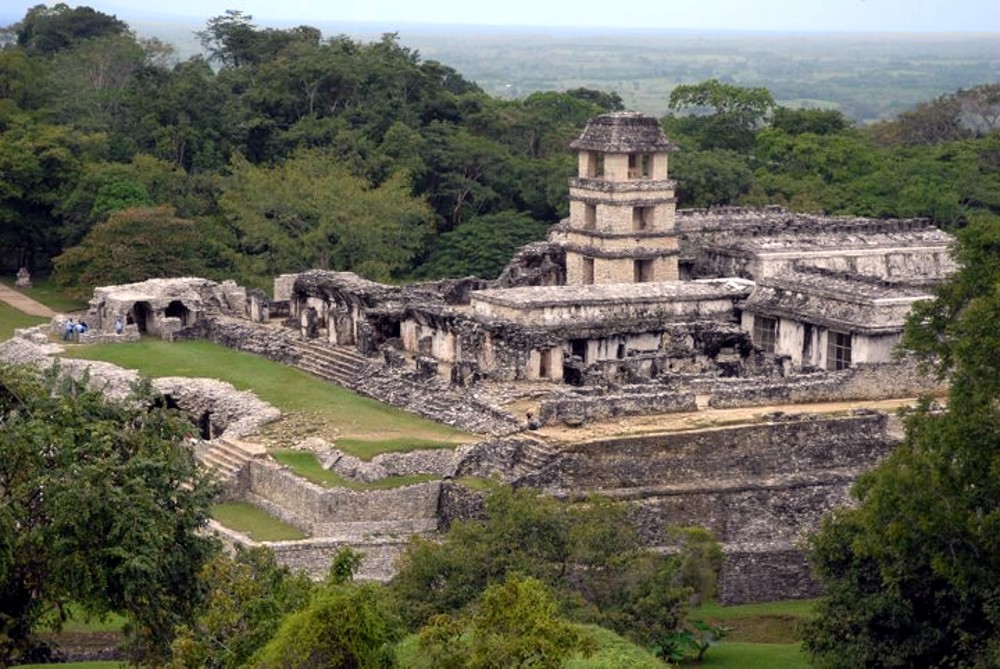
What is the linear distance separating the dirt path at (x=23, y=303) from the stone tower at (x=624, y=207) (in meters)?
14.7

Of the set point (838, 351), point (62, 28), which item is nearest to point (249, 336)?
point (838, 351)

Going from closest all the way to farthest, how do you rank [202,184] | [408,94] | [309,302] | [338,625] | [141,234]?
[338,625] < [309,302] < [141,234] < [202,184] < [408,94]

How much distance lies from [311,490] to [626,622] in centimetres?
745

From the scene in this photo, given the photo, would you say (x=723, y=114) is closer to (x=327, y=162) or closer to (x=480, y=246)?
(x=480, y=246)

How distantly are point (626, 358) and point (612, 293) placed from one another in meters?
2.21

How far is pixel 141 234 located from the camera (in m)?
55.8

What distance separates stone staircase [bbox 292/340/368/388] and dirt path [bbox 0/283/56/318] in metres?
10.6

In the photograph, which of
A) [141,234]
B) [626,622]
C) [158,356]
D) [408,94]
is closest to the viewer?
[626,622]

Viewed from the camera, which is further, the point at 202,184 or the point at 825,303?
the point at 202,184

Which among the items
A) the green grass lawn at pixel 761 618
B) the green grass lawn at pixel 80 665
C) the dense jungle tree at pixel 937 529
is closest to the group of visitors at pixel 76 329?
the green grass lawn at pixel 80 665

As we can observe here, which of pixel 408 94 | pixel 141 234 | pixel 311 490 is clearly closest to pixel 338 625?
pixel 311 490

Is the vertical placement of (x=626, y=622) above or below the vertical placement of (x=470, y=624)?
below

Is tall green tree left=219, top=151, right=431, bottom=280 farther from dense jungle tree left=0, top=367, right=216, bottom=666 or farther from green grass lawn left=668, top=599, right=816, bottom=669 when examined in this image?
dense jungle tree left=0, top=367, right=216, bottom=666

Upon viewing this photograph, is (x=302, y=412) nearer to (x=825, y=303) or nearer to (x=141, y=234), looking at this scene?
(x=825, y=303)
